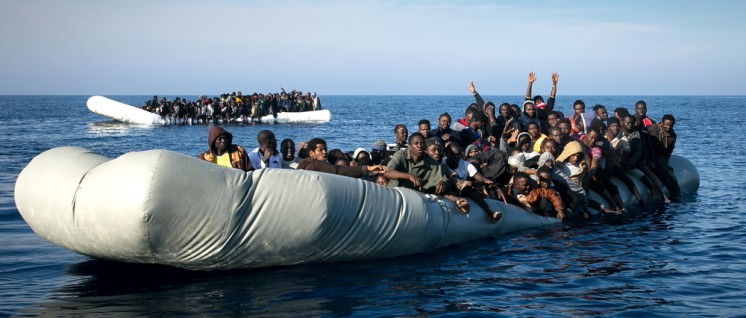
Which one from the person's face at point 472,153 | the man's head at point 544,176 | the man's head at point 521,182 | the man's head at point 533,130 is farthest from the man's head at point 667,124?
the person's face at point 472,153

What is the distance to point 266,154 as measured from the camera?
10.2 meters

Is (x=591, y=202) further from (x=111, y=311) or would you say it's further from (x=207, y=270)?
(x=111, y=311)

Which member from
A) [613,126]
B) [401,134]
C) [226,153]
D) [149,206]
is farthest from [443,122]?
[149,206]

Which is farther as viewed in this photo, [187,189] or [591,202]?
[591,202]

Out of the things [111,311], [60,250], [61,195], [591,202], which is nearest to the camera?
[111,311]

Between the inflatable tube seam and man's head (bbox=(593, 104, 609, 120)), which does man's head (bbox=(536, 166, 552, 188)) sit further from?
the inflatable tube seam

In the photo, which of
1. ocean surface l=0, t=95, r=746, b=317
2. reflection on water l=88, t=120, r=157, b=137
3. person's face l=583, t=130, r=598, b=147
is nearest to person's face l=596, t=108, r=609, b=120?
person's face l=583, t=130, r=598, b=147

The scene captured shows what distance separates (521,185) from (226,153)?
4.80m

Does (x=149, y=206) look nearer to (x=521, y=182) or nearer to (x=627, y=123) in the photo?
(x=521, y=182)

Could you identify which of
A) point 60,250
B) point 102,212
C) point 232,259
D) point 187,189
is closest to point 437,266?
point 232,259

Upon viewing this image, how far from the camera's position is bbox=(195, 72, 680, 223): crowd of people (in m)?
10.2

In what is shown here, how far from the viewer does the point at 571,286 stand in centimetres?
888

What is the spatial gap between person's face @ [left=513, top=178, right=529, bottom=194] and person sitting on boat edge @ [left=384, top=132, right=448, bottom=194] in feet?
6.57

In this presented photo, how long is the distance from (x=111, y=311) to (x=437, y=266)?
3.87 metres
